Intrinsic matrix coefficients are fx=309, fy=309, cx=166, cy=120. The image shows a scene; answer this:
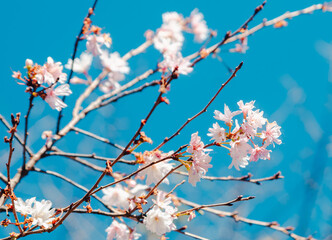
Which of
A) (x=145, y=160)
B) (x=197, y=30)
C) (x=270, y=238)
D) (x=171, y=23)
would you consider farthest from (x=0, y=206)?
(x=270, y=238)

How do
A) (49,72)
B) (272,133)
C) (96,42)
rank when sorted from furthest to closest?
(96,42)
(49,72)
(272,133)

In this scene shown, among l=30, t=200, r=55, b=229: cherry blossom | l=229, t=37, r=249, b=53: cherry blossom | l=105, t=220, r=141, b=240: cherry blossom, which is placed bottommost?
l=30, t=200, r=55, b=229: cherry blossom

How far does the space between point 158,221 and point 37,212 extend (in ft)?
1.77

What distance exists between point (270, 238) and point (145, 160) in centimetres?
350

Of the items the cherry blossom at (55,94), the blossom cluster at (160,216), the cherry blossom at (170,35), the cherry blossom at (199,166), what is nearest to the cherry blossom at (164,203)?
the blossom cluster at (160,216)

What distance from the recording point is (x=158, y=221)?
1.46 meters

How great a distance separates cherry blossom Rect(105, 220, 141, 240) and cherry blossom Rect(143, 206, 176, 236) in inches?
17.1

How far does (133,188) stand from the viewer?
229 cm

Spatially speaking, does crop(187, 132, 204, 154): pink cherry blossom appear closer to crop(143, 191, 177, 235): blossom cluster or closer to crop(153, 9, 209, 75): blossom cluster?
crop(143, 191, 177, 235): blossom cluster

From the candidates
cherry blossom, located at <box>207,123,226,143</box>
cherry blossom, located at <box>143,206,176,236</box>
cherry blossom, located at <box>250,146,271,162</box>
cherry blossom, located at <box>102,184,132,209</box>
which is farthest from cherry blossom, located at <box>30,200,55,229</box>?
cherry blossom, located at <box>102,184,132,209</box>

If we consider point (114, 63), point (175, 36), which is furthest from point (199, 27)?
point (114, 63)

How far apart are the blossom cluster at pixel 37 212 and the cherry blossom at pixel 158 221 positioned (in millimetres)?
424

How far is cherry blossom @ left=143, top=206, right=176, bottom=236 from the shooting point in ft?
4.70

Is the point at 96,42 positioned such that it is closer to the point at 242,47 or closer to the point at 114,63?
the point at 114,63
